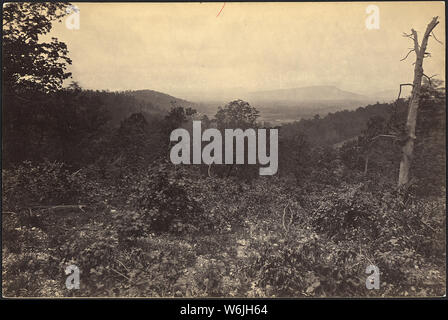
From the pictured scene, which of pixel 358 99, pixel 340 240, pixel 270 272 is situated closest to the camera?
pixel 270 272

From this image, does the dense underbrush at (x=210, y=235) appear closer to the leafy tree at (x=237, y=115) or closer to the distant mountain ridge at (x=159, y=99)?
the leafy tree at (x=237, y=115)

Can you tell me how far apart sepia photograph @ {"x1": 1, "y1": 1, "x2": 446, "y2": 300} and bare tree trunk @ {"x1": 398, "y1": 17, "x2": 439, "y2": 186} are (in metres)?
0.03

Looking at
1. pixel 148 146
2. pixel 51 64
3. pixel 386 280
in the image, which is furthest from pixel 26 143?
pixel 386 280

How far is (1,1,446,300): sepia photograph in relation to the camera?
20.4 ft

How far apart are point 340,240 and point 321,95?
287cm

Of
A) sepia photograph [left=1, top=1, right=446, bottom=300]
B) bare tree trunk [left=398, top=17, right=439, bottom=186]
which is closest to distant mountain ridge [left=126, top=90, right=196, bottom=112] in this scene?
sepia photograph [left=1, top=1, right=446, bottom=300]

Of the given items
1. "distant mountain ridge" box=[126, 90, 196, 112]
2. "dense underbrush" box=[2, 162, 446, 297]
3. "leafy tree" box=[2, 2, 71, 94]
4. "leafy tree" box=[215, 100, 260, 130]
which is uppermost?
"leafy tree" box=[2, 2, 71, 94]

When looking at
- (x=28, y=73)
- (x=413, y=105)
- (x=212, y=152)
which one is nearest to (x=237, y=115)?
(x=212, y=152)

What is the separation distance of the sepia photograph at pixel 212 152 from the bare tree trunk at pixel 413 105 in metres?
0.03

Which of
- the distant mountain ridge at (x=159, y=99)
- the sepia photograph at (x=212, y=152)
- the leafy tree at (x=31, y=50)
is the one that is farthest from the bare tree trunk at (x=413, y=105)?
the leafy tree at (x=31, y=50)

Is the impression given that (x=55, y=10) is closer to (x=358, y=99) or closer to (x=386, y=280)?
(x=358, y=99)

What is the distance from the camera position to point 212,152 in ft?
21.6

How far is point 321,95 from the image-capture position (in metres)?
6.72

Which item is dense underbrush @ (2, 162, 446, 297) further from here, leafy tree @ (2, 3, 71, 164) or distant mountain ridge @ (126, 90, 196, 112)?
distant mountain ridge @ (126, 90, 196, 112)
